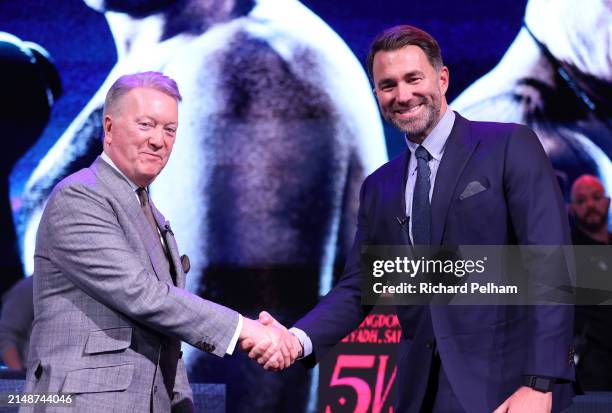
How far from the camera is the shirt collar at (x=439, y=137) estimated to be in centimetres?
242

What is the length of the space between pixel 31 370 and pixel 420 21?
9.30 feet

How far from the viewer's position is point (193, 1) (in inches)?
174

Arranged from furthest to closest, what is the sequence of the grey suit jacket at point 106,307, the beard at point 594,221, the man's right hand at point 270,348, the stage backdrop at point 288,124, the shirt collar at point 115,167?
the stage backdrop at point 288,124, the beard at point 594,221, the man's right hand at point 270,348, the shirt collar at point 115,167, the grey suit jacket at point 106,307

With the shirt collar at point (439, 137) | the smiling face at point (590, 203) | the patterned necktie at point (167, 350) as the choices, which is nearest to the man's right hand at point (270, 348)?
the patterned necktie at point (167, 350)

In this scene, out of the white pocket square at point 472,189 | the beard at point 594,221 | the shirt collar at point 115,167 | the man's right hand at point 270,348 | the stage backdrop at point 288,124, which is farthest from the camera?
the stage backdrop at point 288,124

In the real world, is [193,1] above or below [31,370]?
above

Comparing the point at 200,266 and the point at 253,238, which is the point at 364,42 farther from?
the point at 200,266

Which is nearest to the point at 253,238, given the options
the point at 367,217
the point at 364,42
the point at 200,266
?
the point at 200,266

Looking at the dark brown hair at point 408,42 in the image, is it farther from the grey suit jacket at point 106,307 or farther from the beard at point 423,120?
the grey suit jacket at point 106,307

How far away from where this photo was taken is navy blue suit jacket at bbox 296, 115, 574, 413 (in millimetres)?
2088

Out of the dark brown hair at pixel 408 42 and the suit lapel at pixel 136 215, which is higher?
the dark brown hair at pixel 408 42

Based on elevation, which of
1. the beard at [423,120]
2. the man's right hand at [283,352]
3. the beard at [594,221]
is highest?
the beard at [594,221]

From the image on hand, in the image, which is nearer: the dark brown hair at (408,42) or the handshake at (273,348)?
the dark brown hair at (408,42)

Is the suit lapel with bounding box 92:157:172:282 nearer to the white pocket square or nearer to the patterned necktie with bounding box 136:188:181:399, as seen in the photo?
the patterned necktie with bounding box 136:188:181:399
